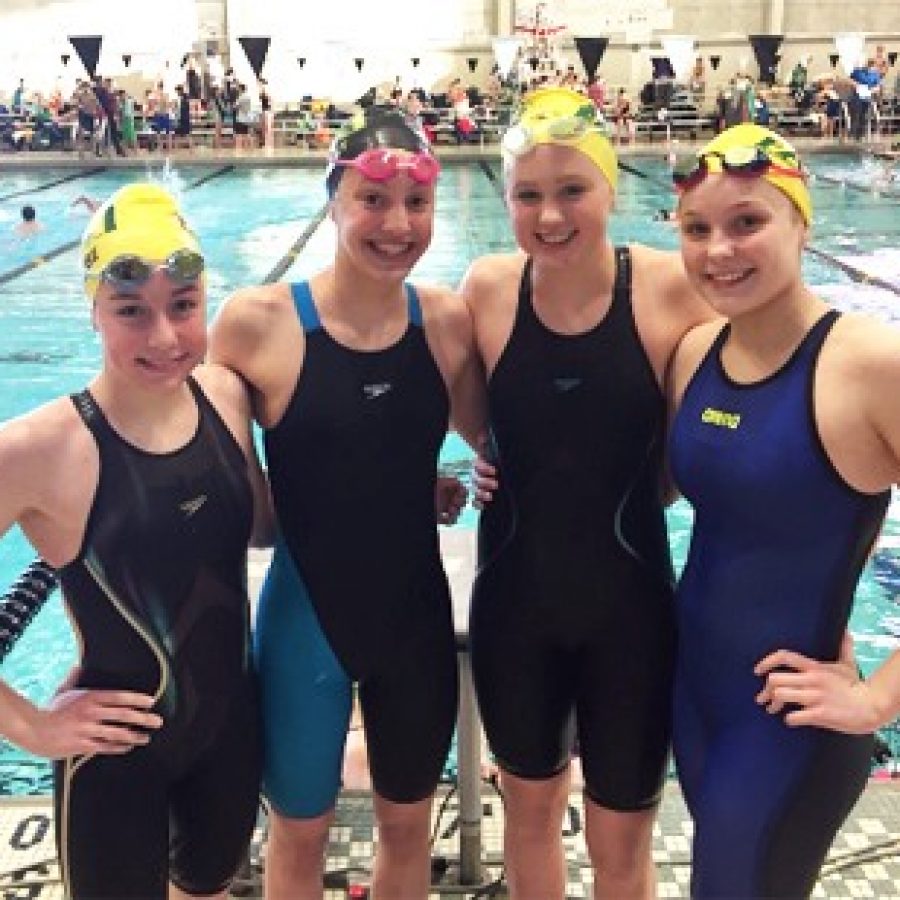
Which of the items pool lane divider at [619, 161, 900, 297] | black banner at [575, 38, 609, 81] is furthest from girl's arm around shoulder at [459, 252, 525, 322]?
black banner at [575, 38, 609, 81]

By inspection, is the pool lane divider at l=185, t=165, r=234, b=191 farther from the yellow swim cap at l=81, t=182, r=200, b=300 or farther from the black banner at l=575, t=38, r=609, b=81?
the yellow swim cap at l=81, t=182, r=200, b=300

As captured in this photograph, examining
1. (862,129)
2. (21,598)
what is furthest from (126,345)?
(862,129)

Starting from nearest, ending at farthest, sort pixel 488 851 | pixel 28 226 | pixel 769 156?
1. pixel 769 156
2. pixel 488 851
3. pixel 28 226

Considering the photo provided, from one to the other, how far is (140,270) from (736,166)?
0.94 m

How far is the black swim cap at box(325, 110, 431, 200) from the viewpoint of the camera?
1997mm

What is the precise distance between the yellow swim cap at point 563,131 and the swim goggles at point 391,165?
155 millimetres

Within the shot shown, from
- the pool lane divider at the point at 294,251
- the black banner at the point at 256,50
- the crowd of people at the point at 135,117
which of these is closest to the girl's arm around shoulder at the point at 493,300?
the pool lane divider at the point at 294,251

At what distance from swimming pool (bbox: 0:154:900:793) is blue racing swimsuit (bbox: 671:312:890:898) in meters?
2.39

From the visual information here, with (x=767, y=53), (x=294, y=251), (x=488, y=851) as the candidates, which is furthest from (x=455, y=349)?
(x=767, y=53)

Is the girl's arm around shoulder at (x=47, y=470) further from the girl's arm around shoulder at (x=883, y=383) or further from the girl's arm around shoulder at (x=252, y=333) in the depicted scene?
the girl's arm around shoulder at (x=883, y=383)

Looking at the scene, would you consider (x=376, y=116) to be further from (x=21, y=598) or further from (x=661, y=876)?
(x=21, y=598)

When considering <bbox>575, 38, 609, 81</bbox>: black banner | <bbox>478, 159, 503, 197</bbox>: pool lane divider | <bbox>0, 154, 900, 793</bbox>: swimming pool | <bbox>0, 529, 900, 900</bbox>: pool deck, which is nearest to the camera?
<bbox>0, 529, 900, 900</bbox>: pool deck

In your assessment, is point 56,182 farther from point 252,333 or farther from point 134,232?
point 134,232

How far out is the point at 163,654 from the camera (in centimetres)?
179
